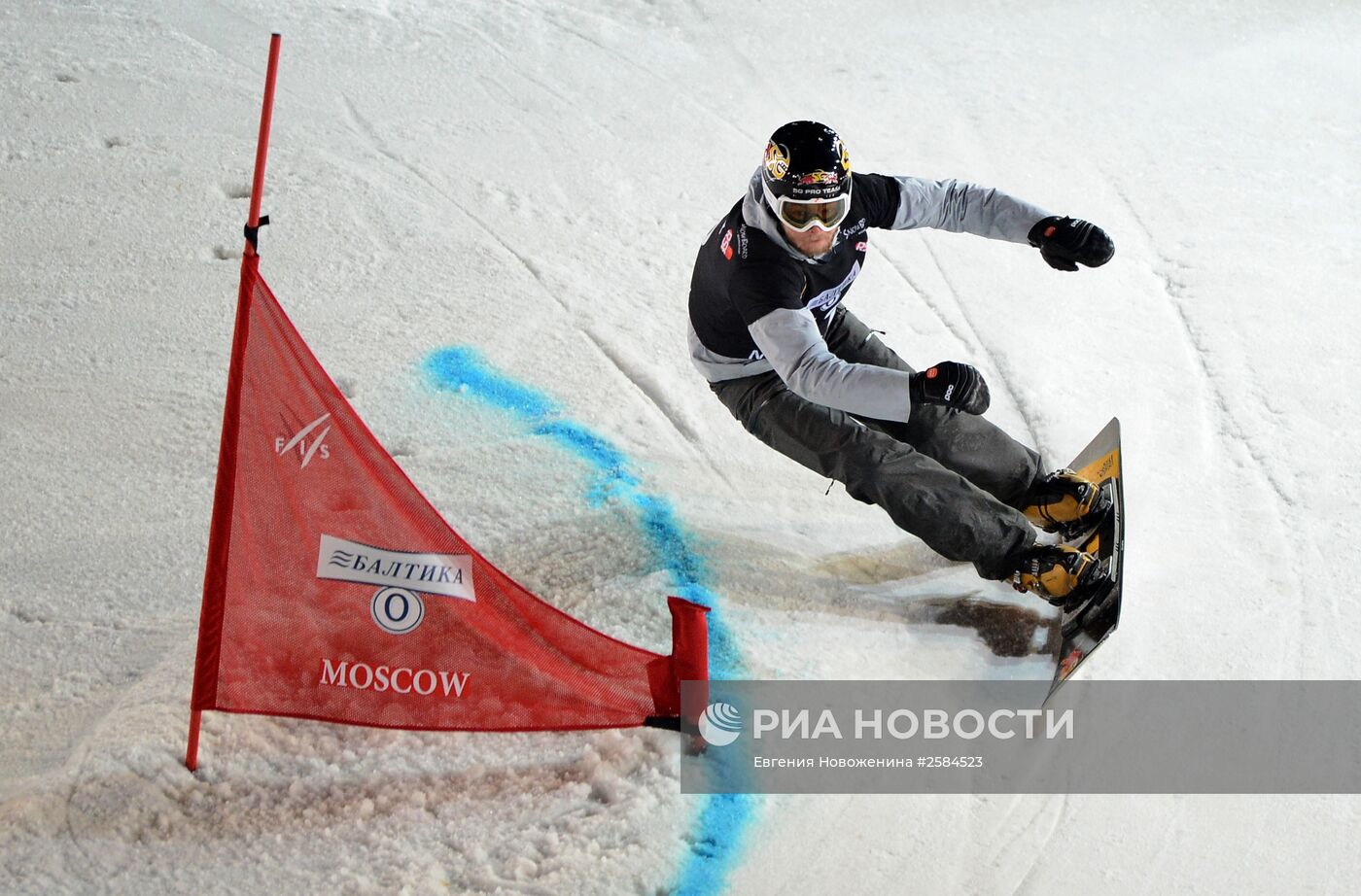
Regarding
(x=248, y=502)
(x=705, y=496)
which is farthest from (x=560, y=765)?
(x=705, y=496)

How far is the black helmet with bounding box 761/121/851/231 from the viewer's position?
4078 mm

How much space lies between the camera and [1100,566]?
4266mm

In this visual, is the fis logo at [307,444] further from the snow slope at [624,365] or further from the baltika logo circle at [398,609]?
the snow slope at [624,365]

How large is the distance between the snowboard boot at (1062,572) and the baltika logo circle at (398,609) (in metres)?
1.98

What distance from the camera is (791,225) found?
13.7 feet

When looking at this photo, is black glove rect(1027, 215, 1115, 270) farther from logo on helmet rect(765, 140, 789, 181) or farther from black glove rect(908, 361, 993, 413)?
logo on helmet rect(765, 140, 789, 181)

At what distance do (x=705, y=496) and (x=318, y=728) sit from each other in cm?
182

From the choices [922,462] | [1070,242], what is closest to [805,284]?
[922,462]

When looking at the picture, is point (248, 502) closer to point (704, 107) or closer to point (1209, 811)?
point (1209, 811)

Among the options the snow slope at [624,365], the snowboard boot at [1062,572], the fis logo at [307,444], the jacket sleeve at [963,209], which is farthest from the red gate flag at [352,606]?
the jacket sleeve at [963,209]

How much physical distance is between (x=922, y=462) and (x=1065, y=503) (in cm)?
60

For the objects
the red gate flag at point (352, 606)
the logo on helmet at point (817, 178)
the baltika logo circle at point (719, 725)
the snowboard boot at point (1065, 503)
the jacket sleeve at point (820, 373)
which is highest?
the logo on helmet at point (817, 178)

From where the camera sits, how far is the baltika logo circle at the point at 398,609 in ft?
11.8

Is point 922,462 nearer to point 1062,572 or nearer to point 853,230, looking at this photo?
point 1062,572
